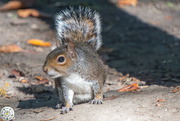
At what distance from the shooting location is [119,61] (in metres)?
6.30

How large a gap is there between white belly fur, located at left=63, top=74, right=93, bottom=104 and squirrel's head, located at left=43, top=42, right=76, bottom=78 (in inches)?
4.9

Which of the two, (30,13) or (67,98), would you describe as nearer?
(67,98)

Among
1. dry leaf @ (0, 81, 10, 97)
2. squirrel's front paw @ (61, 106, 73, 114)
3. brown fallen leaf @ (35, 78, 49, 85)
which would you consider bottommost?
squirrel's front paw @ (61, 106, 73, 114)

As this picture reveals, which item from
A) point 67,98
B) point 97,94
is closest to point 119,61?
point 97,94

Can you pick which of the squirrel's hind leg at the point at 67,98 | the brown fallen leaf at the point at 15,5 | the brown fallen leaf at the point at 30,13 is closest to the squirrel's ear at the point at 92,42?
the squirrel's hind leg at the point at 67,98

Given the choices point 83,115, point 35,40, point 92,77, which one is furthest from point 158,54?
point 83,115

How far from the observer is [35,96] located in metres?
4.90

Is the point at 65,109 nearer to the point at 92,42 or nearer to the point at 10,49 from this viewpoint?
the point at 92,42

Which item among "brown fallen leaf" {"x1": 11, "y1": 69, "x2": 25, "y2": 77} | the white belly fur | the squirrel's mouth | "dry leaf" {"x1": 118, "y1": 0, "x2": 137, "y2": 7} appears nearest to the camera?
the squirrel's mouth

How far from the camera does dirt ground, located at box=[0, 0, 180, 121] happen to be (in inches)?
141

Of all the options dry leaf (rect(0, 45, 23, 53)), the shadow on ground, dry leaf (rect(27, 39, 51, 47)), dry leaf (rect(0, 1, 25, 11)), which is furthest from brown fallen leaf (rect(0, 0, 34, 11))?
dry leaf (rect(0, 45, 23, 53))

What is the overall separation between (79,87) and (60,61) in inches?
15.1

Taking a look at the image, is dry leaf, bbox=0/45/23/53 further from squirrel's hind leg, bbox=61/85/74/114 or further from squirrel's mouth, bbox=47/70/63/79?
squirrel's mouth, bbox=47/70/63/79

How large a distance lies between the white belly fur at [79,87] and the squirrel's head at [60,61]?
124mm
